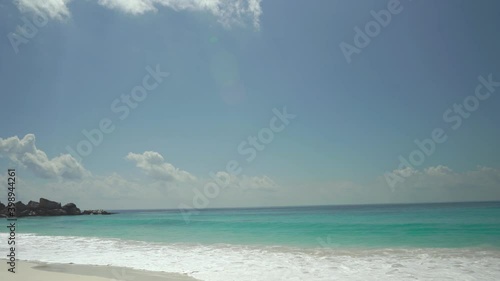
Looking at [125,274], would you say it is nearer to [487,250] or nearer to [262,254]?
[262,254]

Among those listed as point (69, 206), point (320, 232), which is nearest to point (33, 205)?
point (69, 206)

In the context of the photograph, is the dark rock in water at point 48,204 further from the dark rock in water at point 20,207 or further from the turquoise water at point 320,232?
the turquoise water at point 320,232

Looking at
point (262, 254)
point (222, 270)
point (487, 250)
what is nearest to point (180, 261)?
point (222, 270)

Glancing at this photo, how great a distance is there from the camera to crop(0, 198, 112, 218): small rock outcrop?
78.4 metres

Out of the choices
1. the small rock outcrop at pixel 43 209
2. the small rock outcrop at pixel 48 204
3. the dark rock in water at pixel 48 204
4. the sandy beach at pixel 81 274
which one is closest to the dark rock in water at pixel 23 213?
the small rock outcrop at pixel 43 209

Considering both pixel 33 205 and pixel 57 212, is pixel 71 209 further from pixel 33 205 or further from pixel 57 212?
pixel 33 205

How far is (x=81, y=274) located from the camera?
28.8 ft

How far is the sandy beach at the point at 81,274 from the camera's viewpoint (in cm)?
826

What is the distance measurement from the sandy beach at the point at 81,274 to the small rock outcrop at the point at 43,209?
8142 cm

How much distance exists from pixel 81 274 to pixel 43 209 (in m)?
88.4

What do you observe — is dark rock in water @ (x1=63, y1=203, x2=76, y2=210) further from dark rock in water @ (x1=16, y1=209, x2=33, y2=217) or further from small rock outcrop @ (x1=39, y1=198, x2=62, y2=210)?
dark rock in water @ (x1=16, y1=209, x2=33, y2=217)

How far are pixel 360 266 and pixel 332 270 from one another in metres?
1.15

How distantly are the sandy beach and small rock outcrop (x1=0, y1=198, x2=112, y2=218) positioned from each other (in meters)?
81.4

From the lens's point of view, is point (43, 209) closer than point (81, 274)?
No
